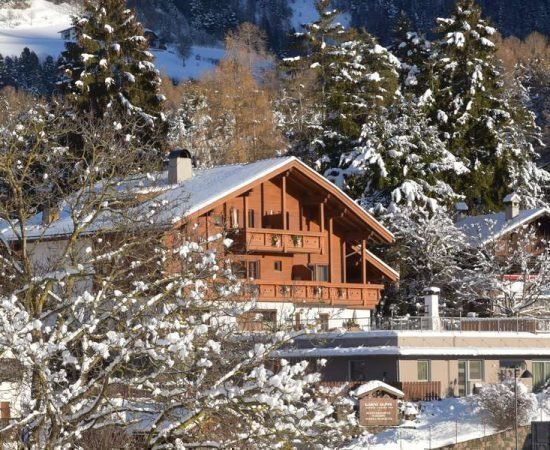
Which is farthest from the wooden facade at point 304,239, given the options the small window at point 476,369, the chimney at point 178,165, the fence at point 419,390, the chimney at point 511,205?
the chimney at point 511,205

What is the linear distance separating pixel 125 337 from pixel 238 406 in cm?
193

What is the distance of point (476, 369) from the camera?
4550 centimetres

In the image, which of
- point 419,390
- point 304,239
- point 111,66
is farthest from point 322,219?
point 111,66

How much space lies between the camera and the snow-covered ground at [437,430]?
36531 millimetres

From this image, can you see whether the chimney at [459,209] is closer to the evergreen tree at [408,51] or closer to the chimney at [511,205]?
the chimney at [511,205]

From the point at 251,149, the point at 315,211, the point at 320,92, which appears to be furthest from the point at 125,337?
the point at 251,149

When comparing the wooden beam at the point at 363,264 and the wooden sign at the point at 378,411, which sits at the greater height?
the wooden beam at the point at 363,264

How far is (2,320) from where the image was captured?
1786 cm

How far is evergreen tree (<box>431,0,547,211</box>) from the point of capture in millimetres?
72875

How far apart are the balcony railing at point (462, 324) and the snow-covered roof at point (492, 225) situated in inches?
497

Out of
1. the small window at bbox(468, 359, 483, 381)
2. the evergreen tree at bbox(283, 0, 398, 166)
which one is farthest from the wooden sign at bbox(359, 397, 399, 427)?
the evergreen tree at bbox(283, 0, 398, 166)

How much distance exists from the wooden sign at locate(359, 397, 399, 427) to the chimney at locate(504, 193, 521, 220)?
25.7 metres

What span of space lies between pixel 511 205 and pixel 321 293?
1460cm

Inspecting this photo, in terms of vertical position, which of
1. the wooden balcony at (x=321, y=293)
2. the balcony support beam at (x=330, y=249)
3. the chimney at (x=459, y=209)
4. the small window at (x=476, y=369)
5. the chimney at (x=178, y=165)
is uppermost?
the chimney at (x=178, y=165)
